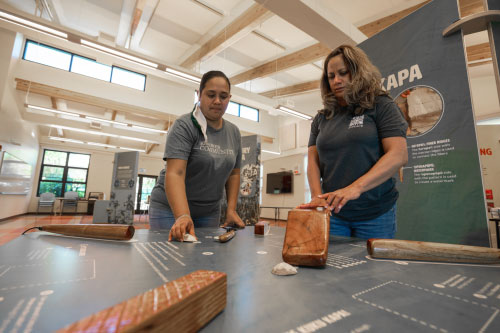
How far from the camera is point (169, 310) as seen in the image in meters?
0.25

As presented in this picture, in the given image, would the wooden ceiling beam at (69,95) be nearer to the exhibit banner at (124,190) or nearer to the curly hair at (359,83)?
the exhibit banner at (124,190)

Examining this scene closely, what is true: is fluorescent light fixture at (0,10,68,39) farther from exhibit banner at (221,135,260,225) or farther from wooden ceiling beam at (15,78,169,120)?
exhibit banner at (221,135,260,225)

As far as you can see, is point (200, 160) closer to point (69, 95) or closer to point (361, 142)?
point (361, 142)

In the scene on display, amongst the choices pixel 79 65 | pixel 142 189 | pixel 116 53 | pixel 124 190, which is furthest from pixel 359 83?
pixel 142 189

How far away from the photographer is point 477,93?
5.37 m

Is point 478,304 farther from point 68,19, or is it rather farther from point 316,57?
point 68,19

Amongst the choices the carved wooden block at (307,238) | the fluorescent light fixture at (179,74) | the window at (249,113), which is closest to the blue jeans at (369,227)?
the carved wooden block at (307,238)

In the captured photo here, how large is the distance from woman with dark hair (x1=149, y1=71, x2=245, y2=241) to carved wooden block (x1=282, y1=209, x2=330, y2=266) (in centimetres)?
56

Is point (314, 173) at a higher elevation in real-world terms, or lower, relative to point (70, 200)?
higher

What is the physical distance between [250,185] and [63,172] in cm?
1019

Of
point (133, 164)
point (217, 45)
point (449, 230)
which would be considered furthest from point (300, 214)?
point (133, 164)

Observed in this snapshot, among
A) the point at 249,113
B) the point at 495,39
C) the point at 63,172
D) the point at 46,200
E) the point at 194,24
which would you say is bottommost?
the point at 46,200

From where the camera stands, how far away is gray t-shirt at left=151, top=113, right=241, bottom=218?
116 centimetres

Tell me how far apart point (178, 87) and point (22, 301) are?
7.60m
